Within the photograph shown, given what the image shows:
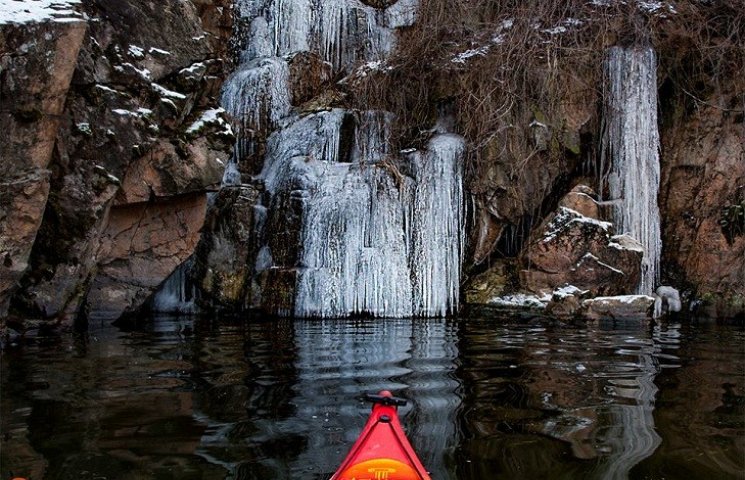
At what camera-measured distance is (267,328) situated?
28.2ft

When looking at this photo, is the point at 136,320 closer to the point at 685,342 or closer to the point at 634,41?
the point at 685,342

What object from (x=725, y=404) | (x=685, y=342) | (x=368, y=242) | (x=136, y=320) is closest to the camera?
(x=725, y=404)

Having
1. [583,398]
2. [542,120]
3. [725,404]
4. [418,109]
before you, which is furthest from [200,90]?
[725,404]

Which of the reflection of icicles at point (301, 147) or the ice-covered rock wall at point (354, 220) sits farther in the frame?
the reflection of icicles at point (301, 147)

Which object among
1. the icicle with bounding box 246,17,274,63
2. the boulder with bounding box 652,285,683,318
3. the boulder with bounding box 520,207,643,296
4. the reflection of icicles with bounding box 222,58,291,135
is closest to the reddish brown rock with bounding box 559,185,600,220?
the boulder with bounding box 520,207,643,296

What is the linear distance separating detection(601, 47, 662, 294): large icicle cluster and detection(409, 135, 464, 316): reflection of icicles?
284cm

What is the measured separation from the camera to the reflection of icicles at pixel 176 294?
11.2 metres

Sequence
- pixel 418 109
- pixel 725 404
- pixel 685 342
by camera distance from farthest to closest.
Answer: pixel 418 109 → pixel 685 342 → pixel 725 404

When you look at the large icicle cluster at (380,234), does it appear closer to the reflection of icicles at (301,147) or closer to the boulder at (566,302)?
the reflection of icicles at (301,147)

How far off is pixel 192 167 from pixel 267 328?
8.57ft

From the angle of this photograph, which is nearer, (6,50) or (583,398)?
(583,398)

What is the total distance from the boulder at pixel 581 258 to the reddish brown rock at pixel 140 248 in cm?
567

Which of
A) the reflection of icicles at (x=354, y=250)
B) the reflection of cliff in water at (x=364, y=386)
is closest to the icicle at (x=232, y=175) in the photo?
the reflection of icicles at (x=354, y=250)

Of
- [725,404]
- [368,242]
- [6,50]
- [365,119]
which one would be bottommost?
[725,404]
